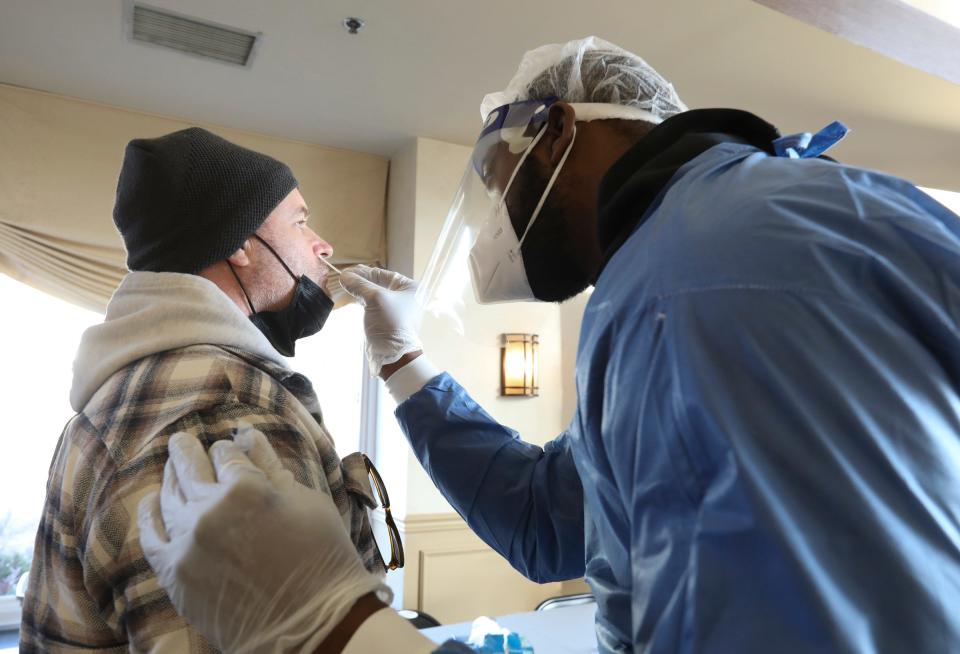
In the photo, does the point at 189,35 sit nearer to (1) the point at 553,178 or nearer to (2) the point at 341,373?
(2) the point at 341,373

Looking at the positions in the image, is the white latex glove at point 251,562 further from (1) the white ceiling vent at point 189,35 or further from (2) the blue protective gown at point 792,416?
(1) the white ceiling vent at point 189,35

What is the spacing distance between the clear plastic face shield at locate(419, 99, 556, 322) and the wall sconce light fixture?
2.08m

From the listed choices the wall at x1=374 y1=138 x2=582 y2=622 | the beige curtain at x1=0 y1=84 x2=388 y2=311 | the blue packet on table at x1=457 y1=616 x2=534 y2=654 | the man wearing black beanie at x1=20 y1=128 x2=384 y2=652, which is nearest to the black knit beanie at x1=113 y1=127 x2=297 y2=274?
the man wearing black beanie at x1=20 y1=128 x2=384 y2=652

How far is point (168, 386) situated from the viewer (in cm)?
91

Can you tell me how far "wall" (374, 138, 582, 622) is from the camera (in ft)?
11.0

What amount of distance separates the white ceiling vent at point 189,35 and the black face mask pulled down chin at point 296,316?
1734 millimetres

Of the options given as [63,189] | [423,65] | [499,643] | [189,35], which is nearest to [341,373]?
[63,189]

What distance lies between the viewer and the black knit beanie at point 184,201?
1.14 meters

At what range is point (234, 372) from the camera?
947 millimetres

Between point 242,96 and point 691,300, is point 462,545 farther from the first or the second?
point 691,300

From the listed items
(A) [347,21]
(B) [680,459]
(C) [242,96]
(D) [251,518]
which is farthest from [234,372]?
(C) [242,96]

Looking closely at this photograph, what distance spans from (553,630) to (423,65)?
7.89 feet

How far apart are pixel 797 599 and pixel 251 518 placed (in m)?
0.55

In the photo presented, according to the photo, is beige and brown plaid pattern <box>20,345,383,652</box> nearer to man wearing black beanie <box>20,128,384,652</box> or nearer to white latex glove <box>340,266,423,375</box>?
man wearing black beanie <box>20,128,384,652</box>
